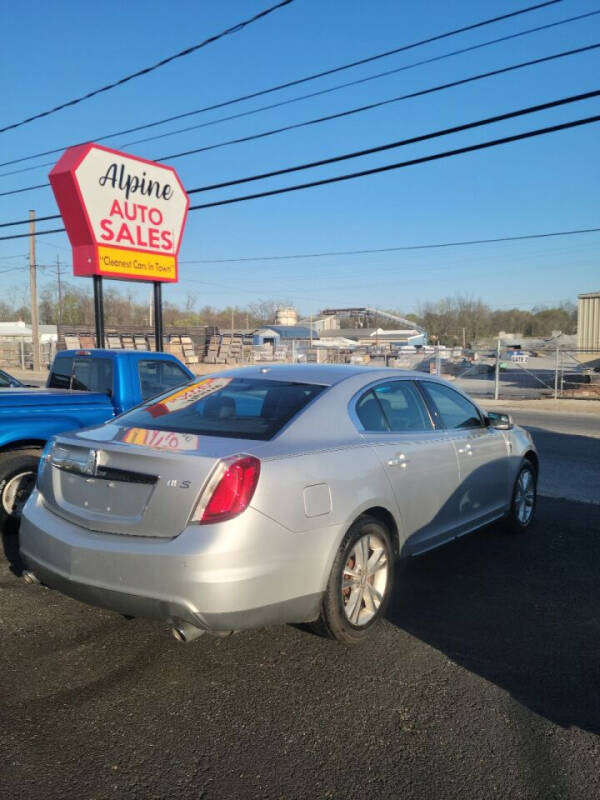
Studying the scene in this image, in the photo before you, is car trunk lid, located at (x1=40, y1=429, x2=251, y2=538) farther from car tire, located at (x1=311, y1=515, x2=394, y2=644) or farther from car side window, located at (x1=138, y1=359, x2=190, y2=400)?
car side window, located at (x1=138, y1=359, x2=190, y2=400)

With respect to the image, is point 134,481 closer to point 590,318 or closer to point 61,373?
point 61,373

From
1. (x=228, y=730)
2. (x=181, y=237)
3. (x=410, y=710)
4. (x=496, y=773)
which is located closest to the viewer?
(x=496, y=773)

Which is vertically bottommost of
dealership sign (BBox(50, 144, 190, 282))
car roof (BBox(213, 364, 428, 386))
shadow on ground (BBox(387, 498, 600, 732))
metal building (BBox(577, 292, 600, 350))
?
shadow on ground (BBox(387, 498, 600, 732))

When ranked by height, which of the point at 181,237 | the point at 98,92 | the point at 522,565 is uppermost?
the point at 98,92

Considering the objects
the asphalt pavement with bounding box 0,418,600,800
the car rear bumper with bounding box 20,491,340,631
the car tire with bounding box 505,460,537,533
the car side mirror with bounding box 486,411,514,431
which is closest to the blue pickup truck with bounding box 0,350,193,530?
the asphalt pavement with bounding box 0,418,600,800

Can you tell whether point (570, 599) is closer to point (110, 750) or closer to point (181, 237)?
point (110, 750)

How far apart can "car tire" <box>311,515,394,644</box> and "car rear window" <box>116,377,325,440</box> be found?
31.0 inches

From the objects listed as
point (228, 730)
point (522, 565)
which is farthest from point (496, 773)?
point (522, 565)

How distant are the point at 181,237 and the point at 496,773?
1452 centimetres

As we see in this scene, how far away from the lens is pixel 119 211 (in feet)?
46.0

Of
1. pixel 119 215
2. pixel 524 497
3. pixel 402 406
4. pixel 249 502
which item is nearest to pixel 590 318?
pixel 119 215

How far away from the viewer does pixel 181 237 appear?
51.3 feet

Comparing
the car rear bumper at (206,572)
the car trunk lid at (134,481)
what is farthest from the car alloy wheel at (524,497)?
the car trunk lid at (134,481)

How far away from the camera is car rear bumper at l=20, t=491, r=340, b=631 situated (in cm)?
305
